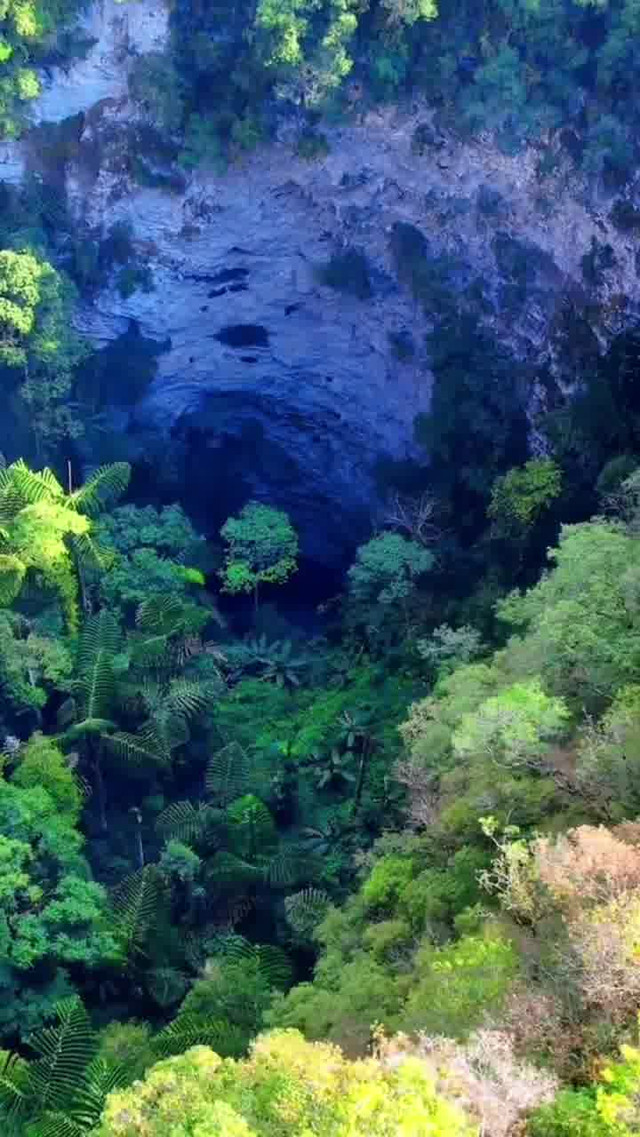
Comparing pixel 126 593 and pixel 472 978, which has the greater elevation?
pixel 472 978

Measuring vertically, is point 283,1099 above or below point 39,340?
above

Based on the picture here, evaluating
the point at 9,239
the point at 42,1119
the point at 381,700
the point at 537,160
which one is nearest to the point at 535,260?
the point at 537,160

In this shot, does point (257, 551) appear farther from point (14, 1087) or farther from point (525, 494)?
point (14, 1087)

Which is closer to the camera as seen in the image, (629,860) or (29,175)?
(629,860)

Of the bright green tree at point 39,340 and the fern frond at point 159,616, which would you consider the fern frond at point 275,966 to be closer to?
the fern frond at point 159,616

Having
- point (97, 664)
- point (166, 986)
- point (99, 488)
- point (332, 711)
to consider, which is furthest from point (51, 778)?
point (99, 488)

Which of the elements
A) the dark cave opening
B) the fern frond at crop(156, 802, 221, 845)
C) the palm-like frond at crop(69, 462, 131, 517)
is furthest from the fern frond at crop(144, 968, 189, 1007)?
the dark cave opening

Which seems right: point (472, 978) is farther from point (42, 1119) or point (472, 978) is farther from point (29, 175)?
point (29, 175)
